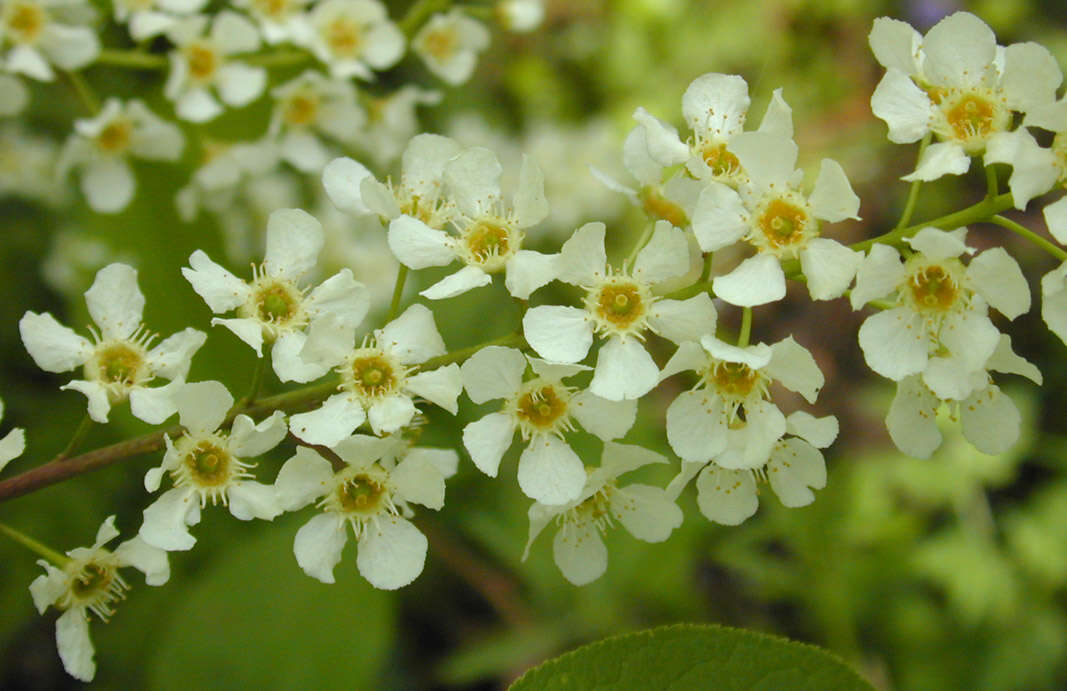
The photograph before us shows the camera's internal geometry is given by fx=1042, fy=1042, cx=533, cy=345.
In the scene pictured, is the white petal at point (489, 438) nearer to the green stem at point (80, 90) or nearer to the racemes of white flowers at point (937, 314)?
the racemes of white flowers at point (937, 314)

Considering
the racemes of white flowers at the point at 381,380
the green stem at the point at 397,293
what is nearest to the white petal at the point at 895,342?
the racemes of white flowers at the point at 381,380

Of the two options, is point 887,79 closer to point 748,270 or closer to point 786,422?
point 748,270

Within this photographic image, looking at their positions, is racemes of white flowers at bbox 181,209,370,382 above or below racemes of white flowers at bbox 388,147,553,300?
below

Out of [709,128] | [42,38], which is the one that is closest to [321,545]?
[709,128]

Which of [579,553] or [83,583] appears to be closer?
[83,583]

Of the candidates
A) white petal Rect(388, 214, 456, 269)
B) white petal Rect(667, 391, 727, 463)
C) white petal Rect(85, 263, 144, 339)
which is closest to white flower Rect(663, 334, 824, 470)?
white petal Rect(667, 391, 727, 463)

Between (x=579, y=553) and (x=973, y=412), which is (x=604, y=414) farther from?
(x=973, y=412)

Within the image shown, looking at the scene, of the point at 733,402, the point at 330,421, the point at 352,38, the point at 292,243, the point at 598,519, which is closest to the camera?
the point at 330,421

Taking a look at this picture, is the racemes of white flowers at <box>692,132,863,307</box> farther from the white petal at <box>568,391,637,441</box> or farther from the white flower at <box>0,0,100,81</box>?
the white flower at <box>0,0,100,81</box>
